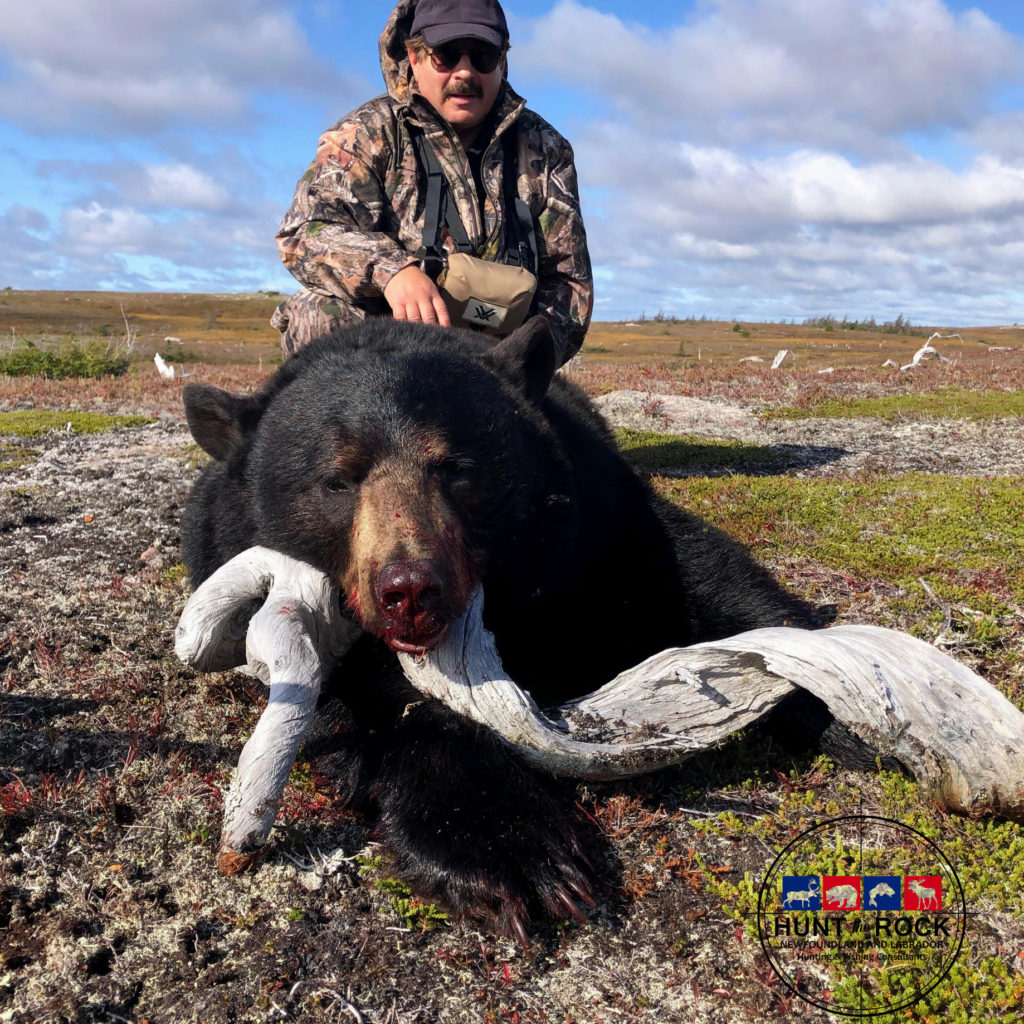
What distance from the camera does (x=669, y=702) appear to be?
2.83 metres

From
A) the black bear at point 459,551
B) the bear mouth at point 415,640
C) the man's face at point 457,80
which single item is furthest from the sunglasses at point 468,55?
the bear mouth at point 415,640

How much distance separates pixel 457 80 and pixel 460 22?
1.07ft

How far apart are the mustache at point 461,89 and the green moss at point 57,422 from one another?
6.33 m

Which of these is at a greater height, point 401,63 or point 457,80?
point 401,63

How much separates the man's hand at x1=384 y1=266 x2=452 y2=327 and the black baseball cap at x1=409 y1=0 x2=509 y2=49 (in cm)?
164

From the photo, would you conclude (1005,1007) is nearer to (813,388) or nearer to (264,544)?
(264,544)

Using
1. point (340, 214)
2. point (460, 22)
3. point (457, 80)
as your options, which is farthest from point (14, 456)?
point (460, 22)

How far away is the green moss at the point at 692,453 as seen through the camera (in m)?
8.30

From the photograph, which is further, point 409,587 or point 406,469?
point 406,469

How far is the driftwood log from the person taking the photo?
2588mm

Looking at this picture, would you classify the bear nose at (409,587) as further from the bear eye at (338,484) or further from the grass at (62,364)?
the grass at (62,364)

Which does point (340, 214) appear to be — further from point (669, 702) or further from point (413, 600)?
point (669, 702)

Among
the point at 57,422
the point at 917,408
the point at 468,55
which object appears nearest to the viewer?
the point at 468,55

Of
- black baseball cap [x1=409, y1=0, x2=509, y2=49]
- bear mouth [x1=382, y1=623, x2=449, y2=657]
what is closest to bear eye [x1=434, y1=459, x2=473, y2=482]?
bear mouth [x1=382, y1=623, x2=449, y2=657]
